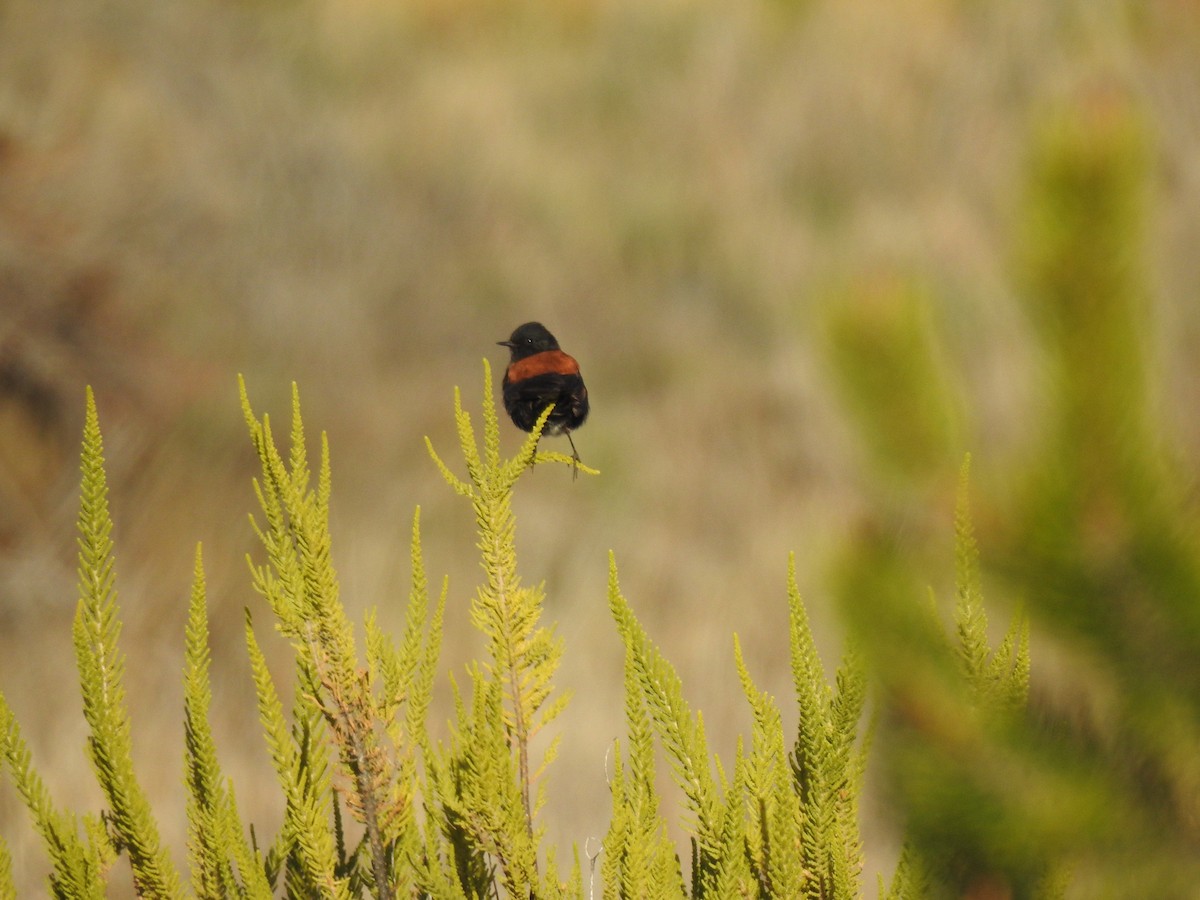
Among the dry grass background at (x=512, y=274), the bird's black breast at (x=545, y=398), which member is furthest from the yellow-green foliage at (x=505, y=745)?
the bird's black breast at (x=545, y=398)

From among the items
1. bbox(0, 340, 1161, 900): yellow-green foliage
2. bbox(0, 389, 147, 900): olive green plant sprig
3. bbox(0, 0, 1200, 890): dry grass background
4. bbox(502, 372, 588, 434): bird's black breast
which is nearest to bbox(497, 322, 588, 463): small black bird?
bbox(502, 372, 588, 434): bird's black breast

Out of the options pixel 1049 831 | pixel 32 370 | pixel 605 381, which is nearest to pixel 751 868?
pixel 1049 831

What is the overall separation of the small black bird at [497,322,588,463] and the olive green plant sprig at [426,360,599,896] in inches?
26.3

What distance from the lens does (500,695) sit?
3.08 ft

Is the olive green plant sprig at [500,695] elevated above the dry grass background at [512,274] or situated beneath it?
situated beneath

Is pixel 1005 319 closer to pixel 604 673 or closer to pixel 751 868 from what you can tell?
pixel 604 673

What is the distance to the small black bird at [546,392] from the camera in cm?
172

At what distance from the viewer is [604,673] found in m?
3.50

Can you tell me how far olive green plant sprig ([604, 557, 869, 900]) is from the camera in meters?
0.96

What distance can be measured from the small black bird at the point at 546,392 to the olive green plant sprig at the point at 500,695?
67 centimetres

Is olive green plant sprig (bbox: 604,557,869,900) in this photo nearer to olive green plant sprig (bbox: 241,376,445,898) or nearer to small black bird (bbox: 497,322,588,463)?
olive green plant sprig (bbox: 241,376,445,898)

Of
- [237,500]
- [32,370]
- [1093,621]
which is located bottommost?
[1093,621]

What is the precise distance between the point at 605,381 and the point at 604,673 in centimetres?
141

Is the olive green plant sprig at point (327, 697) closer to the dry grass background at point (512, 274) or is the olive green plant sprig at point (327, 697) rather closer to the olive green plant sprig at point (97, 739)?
the olive green plant sprig at point (97, 739)
